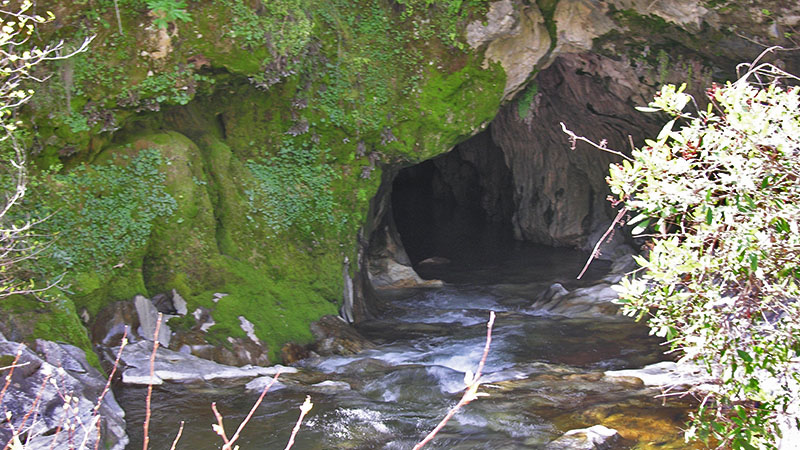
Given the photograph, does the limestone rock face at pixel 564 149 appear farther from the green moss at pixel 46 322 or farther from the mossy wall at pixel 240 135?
the green moss at pixel 46 322

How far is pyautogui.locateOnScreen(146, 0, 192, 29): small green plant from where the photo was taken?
774 cm

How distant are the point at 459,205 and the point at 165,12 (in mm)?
17918

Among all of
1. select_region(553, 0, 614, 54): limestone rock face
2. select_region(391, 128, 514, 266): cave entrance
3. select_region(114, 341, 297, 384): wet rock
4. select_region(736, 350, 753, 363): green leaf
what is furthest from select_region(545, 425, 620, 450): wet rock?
select_region(391, 128, 514, 266): cave entrance

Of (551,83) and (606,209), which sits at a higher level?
(551,83)

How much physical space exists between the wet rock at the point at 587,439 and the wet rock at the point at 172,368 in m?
3.25

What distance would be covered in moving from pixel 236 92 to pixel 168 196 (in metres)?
1.86

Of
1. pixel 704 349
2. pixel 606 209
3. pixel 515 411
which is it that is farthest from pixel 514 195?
pixel 704 349

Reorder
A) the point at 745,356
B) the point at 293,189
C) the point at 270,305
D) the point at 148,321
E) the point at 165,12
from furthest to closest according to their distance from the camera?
the point at 293,189 → the point at 270,305 → the point at 165,12 → the point at 148,321 → the point at 745,356

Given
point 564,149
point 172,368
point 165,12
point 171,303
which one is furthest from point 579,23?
point 172,368

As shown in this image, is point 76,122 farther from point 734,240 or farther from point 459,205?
point 459,205

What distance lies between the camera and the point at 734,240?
9.70ft

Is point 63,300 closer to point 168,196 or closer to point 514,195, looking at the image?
point 168,196

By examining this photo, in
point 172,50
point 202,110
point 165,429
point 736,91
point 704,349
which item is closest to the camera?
point 736,91

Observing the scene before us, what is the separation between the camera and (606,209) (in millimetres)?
16688
